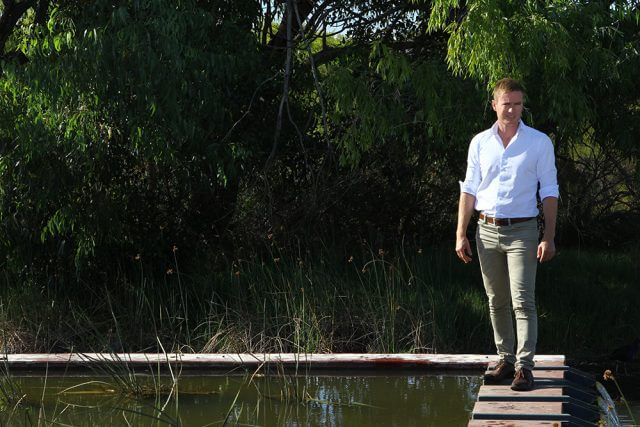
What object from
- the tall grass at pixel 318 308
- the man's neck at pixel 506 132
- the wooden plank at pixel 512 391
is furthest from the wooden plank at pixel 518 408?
the tall grass at pixel 318 308

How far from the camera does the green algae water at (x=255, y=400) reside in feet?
18.9

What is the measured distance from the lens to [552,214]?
497cm

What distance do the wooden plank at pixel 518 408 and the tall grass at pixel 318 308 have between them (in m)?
2.66

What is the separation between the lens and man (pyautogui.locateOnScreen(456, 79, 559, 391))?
5000 mm

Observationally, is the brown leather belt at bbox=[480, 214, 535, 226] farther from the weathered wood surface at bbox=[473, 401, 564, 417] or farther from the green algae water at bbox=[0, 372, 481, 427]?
the green algae water at bbox=[0, 372, 481, 427]

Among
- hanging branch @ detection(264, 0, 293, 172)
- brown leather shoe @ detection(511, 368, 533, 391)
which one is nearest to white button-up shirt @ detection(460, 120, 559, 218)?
brown leather shoe @ detection(511, 368, 533, 391)

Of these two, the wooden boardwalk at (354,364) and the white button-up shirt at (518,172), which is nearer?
the white button-up shirt at (518,172)

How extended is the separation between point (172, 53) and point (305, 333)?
7.42 ft

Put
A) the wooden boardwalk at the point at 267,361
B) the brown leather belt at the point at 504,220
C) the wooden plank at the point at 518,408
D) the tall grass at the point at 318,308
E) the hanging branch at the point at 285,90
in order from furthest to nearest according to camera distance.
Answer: the hanging branch at the point at 285,90
the tall grass at the point at 318,308
the wooden boardwalk at the point at 267,361
the brown leather belt at the point at 504,220
the wooden plank at the point at 518,408

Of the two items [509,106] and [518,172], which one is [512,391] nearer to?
[518,172]

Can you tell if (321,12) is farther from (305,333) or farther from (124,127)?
(305,333)

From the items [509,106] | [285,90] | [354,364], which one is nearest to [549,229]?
[509,106]

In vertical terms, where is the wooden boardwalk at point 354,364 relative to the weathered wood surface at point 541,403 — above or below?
below

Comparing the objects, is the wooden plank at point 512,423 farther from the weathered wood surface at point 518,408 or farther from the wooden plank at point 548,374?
the wooden plank at point 548,374
